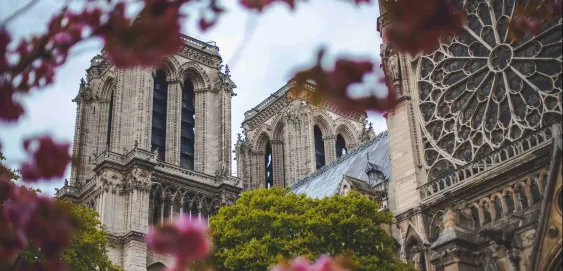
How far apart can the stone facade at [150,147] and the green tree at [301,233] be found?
17299mm

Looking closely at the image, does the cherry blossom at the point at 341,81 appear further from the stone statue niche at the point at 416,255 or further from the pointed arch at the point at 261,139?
the pointed arch at the point at 261,139

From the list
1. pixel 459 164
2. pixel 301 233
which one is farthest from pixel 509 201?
pixel 301 233

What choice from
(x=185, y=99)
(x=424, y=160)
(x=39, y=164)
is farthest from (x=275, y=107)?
(x=39, y=164)

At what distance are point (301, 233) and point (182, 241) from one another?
17.6 meters

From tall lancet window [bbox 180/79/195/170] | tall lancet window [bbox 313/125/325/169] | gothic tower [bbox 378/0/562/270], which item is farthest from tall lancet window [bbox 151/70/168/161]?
gothic tower [bbox 378/0/562/270]

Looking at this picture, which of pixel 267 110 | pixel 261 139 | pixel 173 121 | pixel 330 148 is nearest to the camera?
pixel 173 121

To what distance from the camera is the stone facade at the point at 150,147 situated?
40.2 metres

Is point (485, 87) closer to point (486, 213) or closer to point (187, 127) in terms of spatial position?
point (486, 213)

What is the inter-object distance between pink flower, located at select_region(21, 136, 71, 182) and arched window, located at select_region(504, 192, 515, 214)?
1465 centimetres

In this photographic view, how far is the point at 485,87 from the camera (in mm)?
19875

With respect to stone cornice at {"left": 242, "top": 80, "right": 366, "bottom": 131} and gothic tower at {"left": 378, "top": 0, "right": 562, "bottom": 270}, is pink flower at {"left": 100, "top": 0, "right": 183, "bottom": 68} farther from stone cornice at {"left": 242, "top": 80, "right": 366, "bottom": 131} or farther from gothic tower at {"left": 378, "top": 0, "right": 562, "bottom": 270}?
stone cornice at {"left": 242, "top": 80, "right": 366, "bottom": 131}

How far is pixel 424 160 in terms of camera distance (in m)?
20.8

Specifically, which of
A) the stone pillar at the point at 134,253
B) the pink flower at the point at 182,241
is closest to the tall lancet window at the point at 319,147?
the stone pillar at the point at 134,253

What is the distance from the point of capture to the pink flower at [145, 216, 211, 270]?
15.4 feet
